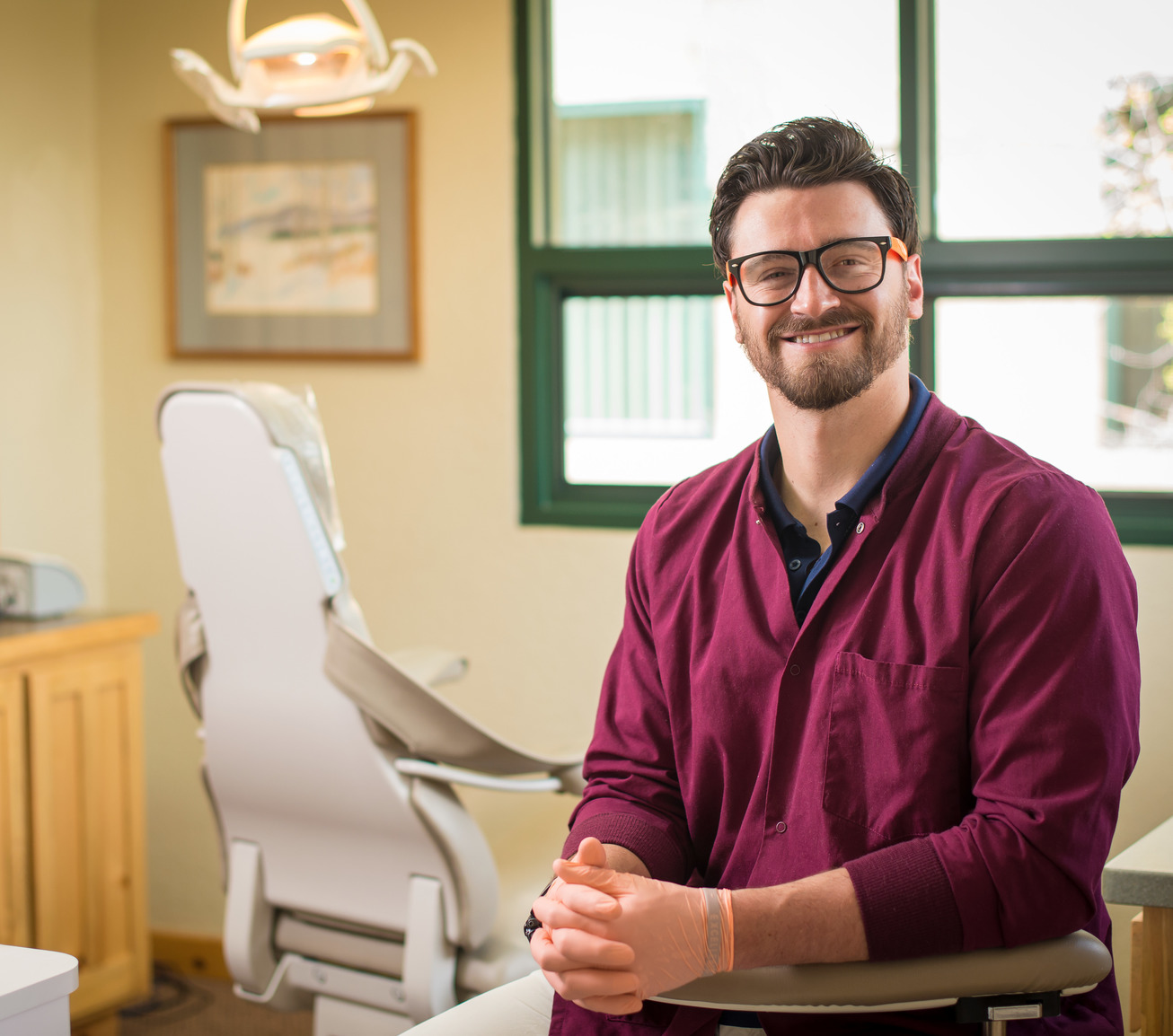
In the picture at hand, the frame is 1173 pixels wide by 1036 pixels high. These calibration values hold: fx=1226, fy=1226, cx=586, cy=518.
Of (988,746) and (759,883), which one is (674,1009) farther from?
(988,746)

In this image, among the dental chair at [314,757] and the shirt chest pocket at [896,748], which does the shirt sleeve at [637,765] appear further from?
the dental chair at [314,757]

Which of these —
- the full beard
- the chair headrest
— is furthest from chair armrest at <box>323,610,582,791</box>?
the full beard

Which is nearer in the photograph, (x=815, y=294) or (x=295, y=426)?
(x=815, y=294)

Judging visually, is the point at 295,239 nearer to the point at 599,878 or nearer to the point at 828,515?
the point at 828,515

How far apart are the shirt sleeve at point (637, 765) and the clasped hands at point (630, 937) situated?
21 centimetres

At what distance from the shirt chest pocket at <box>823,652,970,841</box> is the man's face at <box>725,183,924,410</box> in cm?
31

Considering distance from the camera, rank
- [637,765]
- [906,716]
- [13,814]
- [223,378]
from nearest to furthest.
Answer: [906,716]
[637,765]
[13,814]
[223,378]

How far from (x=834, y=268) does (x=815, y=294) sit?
4 centimetres

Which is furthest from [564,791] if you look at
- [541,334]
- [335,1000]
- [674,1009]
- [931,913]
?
[541,334]

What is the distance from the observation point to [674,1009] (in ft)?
4.17

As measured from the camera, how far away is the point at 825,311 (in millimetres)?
1338

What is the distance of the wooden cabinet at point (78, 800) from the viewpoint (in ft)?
7.48

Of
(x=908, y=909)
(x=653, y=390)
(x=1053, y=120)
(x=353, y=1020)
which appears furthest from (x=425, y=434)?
(x=908, y=909)

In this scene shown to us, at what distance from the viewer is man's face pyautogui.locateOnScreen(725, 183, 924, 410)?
134 cm
